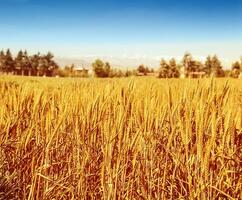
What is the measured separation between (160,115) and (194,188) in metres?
0.41

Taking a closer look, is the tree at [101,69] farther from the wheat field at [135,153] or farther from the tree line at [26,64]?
the wheat field at [135,153]

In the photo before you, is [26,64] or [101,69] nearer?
[101,69]

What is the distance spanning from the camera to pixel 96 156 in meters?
1.80

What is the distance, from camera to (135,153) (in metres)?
1.65

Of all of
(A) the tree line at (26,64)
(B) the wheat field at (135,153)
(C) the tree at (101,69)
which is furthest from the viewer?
(A) the tree line at (26,64)

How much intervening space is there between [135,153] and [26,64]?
8193 cm

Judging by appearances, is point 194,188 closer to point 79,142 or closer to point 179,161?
point 179,161

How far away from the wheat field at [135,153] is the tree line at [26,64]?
7476cm

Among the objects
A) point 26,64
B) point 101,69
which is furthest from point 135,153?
point 26,64

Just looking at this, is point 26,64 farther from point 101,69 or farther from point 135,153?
point 135,153

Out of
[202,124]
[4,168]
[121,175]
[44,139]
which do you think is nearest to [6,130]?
[4,168]

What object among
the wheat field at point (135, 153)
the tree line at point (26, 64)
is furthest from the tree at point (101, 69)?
the wheat field at point (135, 153)

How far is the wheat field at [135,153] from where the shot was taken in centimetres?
149

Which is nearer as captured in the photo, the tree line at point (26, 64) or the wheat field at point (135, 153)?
the wheat field at point (135, 153)
